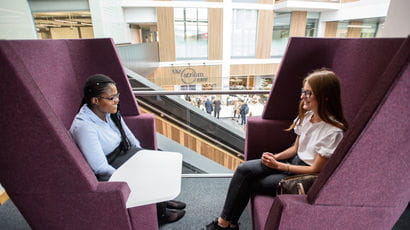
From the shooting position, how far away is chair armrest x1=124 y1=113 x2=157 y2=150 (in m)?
1.86

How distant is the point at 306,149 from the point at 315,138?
119 millimetres

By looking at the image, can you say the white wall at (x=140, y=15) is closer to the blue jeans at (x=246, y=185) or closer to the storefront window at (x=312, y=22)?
the storefront window at (x=312, y=22)

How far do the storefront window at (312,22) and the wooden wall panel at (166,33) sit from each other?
22.2 ft

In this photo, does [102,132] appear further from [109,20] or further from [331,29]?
[331,29]

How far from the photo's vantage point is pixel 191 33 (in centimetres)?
987

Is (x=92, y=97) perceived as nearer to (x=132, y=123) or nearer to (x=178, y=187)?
(x=132, y=123)

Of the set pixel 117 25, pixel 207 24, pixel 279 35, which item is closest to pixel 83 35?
pixel 117 25

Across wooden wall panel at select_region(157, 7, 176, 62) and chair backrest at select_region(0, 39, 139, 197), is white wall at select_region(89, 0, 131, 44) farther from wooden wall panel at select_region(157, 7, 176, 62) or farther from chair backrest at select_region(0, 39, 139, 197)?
chair backrest at select_region(0, 39, 139, 197)

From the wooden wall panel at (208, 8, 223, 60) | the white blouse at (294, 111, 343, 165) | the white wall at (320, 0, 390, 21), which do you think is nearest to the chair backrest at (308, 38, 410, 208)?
the white blouse at (294, 111, 343, 165)

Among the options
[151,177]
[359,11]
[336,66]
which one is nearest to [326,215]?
[151,177]

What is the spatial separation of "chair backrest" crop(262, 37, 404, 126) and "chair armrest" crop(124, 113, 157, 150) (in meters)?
1.05

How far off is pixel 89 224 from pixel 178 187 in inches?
19.0

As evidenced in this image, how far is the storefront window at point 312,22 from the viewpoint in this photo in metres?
10.0

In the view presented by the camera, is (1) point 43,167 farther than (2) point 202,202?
No
